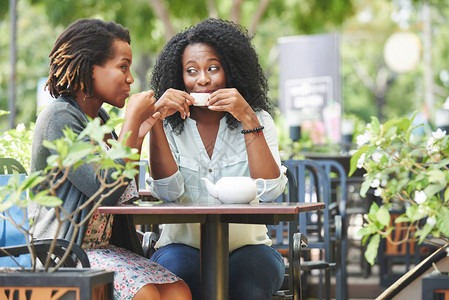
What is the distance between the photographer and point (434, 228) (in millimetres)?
2326

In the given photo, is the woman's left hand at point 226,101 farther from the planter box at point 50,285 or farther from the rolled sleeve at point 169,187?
the planter box at point 50,285

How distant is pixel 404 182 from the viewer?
2.52 m

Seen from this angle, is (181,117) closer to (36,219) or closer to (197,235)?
(197,235)

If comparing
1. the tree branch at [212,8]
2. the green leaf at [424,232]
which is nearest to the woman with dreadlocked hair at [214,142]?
the green leaf at [424,232]

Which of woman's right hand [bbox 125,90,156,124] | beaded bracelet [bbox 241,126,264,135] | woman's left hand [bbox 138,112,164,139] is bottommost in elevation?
beaded bracelet [bbox 241,126,264,135]

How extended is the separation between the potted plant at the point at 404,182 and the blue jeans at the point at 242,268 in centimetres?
73

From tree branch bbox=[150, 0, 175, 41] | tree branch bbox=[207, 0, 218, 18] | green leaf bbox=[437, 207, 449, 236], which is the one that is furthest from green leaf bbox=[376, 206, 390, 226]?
tree branch bbox=[207, 0, 218, 18]

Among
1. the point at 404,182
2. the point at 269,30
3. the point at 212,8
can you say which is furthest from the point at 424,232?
the point at 269,30

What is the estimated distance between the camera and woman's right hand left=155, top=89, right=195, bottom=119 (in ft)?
10.4

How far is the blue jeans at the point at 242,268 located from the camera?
3.10 meters

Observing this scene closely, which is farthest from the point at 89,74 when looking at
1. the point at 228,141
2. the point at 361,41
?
the point at 361,41

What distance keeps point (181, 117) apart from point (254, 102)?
0.42 m

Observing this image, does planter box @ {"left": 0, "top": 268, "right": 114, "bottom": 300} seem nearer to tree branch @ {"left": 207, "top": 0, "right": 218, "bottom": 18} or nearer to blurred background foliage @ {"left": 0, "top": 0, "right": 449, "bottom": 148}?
blurred background foliage @ {"left": 0, "top": 0, "right": 449, "bottom": 148}

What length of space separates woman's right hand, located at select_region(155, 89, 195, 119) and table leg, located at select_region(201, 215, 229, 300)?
573mm
